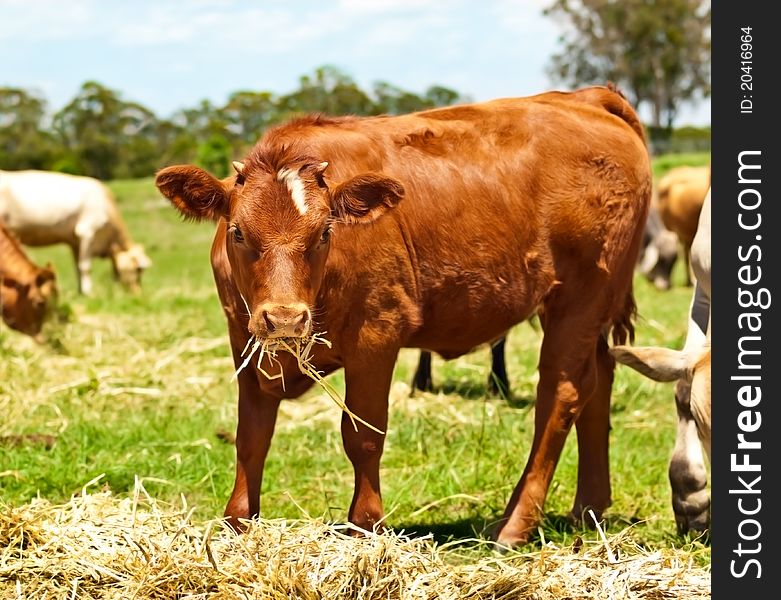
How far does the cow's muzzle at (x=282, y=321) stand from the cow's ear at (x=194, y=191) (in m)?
0.68

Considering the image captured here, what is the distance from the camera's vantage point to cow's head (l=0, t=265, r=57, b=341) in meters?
12.0

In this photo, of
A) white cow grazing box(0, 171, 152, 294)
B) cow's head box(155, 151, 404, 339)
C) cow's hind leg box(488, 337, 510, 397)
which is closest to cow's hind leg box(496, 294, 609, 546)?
cow's head box(155, 151, 404, 339)

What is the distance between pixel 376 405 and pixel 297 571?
1.01 metres

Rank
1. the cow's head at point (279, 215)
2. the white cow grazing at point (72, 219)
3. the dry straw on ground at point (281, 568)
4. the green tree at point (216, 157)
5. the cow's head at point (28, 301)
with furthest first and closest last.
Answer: the green tree at point (216, 157) → the white cow grazing at point (72, 219) → the cow's head at point (28, 301) → the cow's head at point (279, 215) → the dry straw on ground at point (281, 568)

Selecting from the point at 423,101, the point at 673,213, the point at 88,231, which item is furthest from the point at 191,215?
the point at 423,101

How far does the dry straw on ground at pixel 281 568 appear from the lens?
4.16 m

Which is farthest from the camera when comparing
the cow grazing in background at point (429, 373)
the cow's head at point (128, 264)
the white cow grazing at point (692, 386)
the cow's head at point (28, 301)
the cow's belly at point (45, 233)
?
the cow's head at point (128, 264)

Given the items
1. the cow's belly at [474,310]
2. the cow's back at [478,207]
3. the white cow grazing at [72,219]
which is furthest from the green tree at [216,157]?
the cow's belly at [474,310]

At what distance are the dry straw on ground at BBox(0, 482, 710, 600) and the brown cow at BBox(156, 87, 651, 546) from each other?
0.57 metres

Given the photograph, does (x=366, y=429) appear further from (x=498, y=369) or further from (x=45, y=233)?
(x=45, y=233)

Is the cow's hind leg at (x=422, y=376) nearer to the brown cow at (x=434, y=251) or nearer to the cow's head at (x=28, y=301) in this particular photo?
the brown cow at (x=434, y=251)

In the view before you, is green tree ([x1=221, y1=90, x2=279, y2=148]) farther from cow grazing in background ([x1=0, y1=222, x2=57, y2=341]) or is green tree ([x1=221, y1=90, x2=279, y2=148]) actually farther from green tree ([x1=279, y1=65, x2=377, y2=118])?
cow grazing in background ([x1=0, y1=222, x2=57, y2=341])

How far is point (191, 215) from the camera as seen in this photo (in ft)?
15.6

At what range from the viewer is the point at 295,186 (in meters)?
4.48
